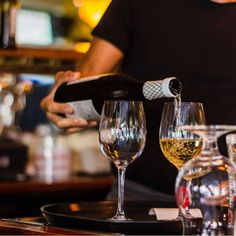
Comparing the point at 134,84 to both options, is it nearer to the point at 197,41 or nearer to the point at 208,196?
the point at 197,41

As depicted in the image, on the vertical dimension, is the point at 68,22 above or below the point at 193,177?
above

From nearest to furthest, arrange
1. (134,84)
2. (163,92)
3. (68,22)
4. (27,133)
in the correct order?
(163,92) < (134,84) < (27,133) < (68,22)

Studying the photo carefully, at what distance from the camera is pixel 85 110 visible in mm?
2201

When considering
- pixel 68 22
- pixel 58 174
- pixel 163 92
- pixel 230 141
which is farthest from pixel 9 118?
pixel 230 141

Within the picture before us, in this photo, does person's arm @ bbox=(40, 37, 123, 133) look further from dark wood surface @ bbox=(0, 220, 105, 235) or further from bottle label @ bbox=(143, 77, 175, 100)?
dark wood surface @ bbox=(0, 220, 105, 235)

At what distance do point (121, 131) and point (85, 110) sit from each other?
0.55 metres

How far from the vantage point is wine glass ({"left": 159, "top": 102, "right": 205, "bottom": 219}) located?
5.78 ft

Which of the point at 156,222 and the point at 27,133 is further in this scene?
the point at 27,133


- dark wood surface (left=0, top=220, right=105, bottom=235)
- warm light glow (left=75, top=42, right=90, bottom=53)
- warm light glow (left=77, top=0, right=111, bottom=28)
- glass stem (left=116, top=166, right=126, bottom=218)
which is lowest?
dark wood surface (left=0, top=220, right=105, bottom=235)

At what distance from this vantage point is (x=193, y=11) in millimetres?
2375

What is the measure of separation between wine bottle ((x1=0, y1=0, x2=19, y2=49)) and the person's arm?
183 cm

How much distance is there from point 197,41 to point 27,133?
2.78m

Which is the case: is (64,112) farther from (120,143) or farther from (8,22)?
(8,22)

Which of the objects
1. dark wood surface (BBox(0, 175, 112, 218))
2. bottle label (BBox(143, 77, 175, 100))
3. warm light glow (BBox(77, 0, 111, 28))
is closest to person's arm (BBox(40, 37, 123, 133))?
bottle label (BBox(143, 77, 175, 100))
